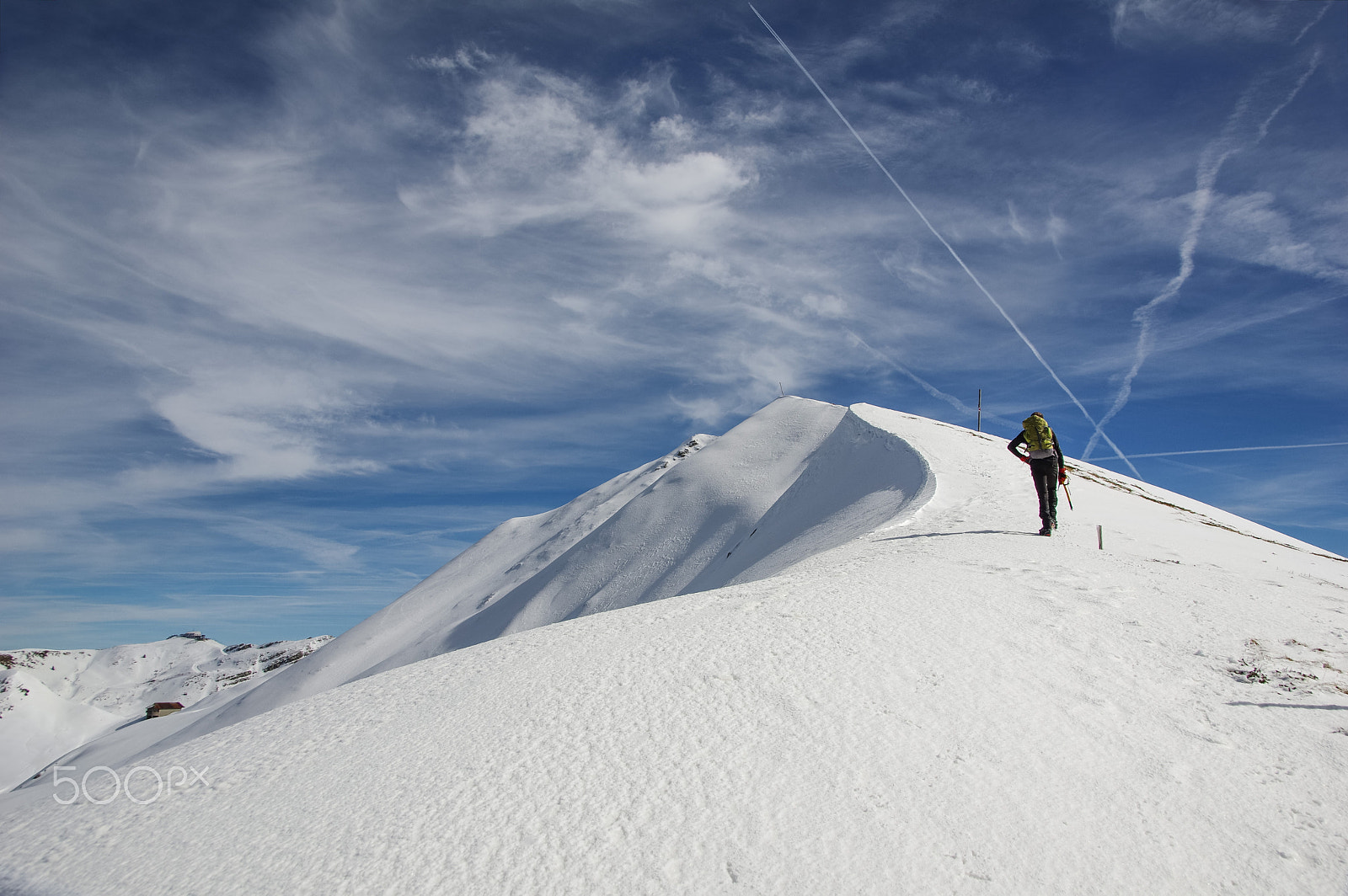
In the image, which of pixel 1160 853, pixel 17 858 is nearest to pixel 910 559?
pixel 1160 853

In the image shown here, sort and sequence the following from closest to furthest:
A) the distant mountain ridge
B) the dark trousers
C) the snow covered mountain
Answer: the dark trousers < the distant mountain ridge < the snow covered mountain

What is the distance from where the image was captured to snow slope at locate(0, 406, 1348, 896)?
3.55 m

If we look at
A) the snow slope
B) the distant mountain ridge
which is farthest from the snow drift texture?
the snow slope

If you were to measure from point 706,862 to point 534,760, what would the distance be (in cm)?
141

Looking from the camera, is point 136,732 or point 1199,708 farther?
point 136,732

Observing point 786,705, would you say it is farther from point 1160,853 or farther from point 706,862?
point 1160,853

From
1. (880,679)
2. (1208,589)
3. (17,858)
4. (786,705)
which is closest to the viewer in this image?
(17,858)

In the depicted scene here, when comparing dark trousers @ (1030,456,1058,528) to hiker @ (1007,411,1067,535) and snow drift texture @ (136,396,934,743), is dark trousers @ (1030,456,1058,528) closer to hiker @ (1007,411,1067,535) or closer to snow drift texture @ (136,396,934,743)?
hiker @ (1007,411,1067,535)

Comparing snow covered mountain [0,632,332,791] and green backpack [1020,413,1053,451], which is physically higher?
green backpack [1020,413,1053,451]

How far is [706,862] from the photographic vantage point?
137 inches

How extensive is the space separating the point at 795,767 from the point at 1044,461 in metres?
9.17

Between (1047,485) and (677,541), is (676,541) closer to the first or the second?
(677,541)

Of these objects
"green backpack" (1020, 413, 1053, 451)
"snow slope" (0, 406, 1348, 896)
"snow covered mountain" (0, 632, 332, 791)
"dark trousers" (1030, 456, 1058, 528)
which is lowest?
"snow covered mountain" (0, 632, 332, 791)

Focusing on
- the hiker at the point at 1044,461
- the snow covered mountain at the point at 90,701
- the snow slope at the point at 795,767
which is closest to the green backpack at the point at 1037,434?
the hiker at the point at 1044,461
